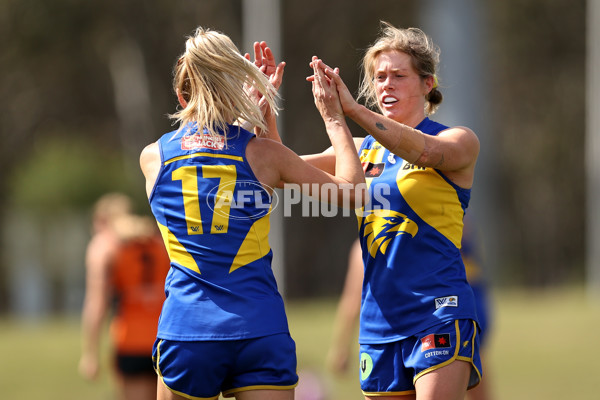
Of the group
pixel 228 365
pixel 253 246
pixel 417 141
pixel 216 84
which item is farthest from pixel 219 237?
pixel 417 141

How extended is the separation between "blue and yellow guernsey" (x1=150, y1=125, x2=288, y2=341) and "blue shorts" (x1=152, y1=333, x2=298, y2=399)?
0.04 metres

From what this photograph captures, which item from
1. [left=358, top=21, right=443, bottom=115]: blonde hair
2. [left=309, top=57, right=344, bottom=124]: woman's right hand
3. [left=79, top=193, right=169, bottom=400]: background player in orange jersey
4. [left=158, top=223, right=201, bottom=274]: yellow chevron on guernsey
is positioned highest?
[left=358, top=21, right=443, bottom=115]: blonde hair

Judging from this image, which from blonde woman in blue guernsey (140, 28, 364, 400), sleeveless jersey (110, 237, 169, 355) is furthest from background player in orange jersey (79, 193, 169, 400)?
blonde woman in blue guernsey (140, 28, 364, 400)

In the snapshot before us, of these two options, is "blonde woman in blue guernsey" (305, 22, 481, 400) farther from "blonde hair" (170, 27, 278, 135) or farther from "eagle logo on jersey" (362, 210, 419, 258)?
"blonde hair" (170, 27, 278, 135)

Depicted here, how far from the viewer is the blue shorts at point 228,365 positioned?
12.3 ft

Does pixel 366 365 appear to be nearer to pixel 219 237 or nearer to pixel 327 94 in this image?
pixel 219 237

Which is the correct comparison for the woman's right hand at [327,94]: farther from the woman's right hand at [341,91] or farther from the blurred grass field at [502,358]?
the blurred grass field at [502,358]

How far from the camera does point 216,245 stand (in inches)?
149

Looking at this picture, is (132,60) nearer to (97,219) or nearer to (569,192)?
(569,192)

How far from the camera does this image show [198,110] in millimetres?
3869

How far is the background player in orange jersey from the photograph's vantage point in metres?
7.14

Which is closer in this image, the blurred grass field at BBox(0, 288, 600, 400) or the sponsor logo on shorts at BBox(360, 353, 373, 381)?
the sponsor logo on shorts at BBox(360, 353, 373, 381)

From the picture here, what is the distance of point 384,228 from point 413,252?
175 mm

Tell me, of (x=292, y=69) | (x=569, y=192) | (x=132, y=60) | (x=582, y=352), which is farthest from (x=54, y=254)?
(x=569, y=192)
